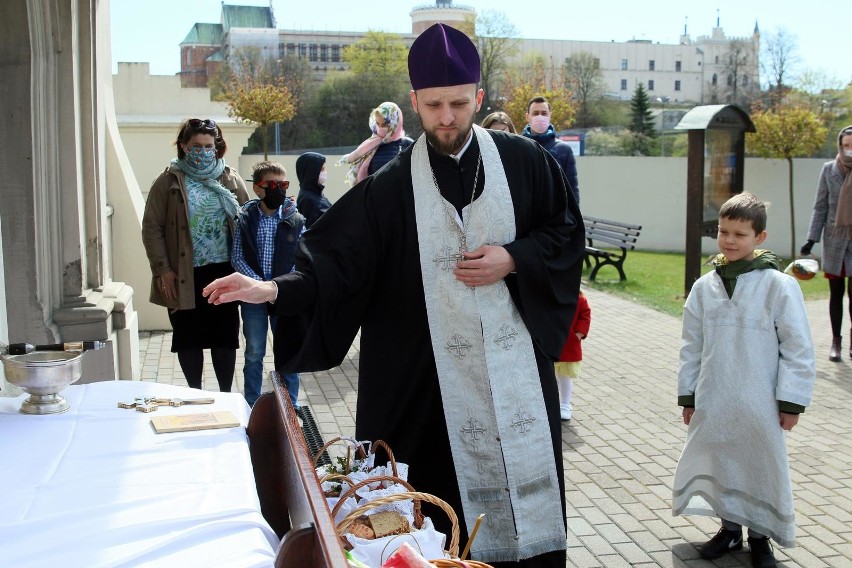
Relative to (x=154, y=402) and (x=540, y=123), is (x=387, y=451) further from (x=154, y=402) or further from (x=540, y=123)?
(x=540, y=123)

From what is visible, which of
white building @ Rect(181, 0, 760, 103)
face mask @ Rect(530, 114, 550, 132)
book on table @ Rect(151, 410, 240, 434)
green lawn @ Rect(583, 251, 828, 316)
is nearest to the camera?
book on table @ Rect(151, 410, 240, 434)

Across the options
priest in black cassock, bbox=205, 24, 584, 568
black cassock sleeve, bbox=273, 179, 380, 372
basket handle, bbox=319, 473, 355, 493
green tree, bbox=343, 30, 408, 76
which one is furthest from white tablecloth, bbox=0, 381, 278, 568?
green tree, bbox=343, 30, 408, 76

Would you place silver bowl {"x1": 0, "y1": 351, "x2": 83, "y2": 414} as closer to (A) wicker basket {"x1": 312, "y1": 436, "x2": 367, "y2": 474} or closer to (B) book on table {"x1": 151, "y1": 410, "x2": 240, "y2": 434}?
(B) book on table {"x1": 151, "y1": 410, "x2": 240, "y2": 434}

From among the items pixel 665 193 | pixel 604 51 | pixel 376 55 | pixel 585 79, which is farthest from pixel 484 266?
pixel 604 51

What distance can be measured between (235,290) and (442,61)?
1040mm

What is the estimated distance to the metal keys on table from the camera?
3.02 meters

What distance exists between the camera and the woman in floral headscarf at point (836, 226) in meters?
8.14

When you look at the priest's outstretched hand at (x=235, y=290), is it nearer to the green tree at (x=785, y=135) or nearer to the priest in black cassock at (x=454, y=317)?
the priest in black cassock at (x=454, y=317)

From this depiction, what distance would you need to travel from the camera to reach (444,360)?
3.18 metres

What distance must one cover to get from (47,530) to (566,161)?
5.27 meters

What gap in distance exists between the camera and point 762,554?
4.02 m

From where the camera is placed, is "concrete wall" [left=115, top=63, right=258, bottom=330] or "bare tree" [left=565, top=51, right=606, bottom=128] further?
"bare tree" [left=565, top=51, right=606, bottom=128]

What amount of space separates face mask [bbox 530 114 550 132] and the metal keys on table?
4258mm

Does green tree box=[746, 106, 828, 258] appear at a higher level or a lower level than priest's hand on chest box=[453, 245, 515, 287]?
higher
